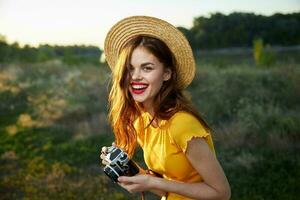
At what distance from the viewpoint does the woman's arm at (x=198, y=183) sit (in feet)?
6.55

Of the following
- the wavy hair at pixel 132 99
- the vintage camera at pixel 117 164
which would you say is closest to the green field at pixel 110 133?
the wavy hair at pixel 132 99

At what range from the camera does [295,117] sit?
738 centimetres

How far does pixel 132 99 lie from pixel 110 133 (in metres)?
5.71

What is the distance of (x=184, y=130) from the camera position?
2.00 meters

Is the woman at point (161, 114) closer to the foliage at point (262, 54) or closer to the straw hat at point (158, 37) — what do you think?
the straw hat at point (158, 37)

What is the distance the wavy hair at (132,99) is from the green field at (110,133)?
2.98 meters

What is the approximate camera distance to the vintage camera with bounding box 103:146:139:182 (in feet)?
6.54

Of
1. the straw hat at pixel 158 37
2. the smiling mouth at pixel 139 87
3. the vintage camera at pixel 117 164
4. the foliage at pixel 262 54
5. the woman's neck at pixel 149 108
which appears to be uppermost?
the straw hat at pixel 158 37

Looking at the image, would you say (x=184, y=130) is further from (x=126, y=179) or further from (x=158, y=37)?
(x=158, y=37)

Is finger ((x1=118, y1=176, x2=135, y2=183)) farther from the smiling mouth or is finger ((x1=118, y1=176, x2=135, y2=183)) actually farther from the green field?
the green field

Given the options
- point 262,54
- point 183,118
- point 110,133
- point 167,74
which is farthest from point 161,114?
point 262,54

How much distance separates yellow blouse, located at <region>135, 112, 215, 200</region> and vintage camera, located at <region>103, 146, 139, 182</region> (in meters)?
0.16

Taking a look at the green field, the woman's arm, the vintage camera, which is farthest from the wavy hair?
the green field

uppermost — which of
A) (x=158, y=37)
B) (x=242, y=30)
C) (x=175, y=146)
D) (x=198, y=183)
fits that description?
(x=158, y=37)
